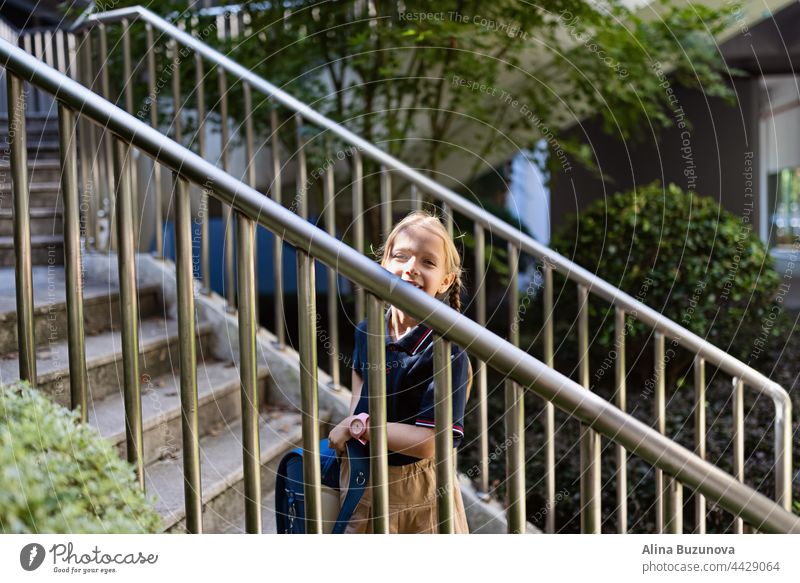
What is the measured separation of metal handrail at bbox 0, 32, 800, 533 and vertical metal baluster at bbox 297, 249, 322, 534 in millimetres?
14

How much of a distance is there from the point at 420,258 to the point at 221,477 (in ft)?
2.74

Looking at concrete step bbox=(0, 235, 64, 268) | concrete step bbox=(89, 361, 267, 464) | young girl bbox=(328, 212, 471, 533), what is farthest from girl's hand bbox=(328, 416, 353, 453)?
concrete step bbox=(0, 235, 64, 268)

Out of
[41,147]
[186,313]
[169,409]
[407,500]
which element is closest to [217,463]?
[169,409]

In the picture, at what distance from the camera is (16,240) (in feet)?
4.52

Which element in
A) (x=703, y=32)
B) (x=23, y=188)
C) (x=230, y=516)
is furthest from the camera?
(x=703, y=32)

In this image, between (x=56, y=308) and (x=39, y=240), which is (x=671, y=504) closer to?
(x=56, y=308)

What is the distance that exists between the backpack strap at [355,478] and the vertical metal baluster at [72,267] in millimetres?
482

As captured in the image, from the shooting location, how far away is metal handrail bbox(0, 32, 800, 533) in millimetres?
1171

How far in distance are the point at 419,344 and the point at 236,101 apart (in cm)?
265

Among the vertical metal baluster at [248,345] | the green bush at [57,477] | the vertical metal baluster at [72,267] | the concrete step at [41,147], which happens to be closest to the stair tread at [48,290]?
the vertical metal baluster at [72,267]
